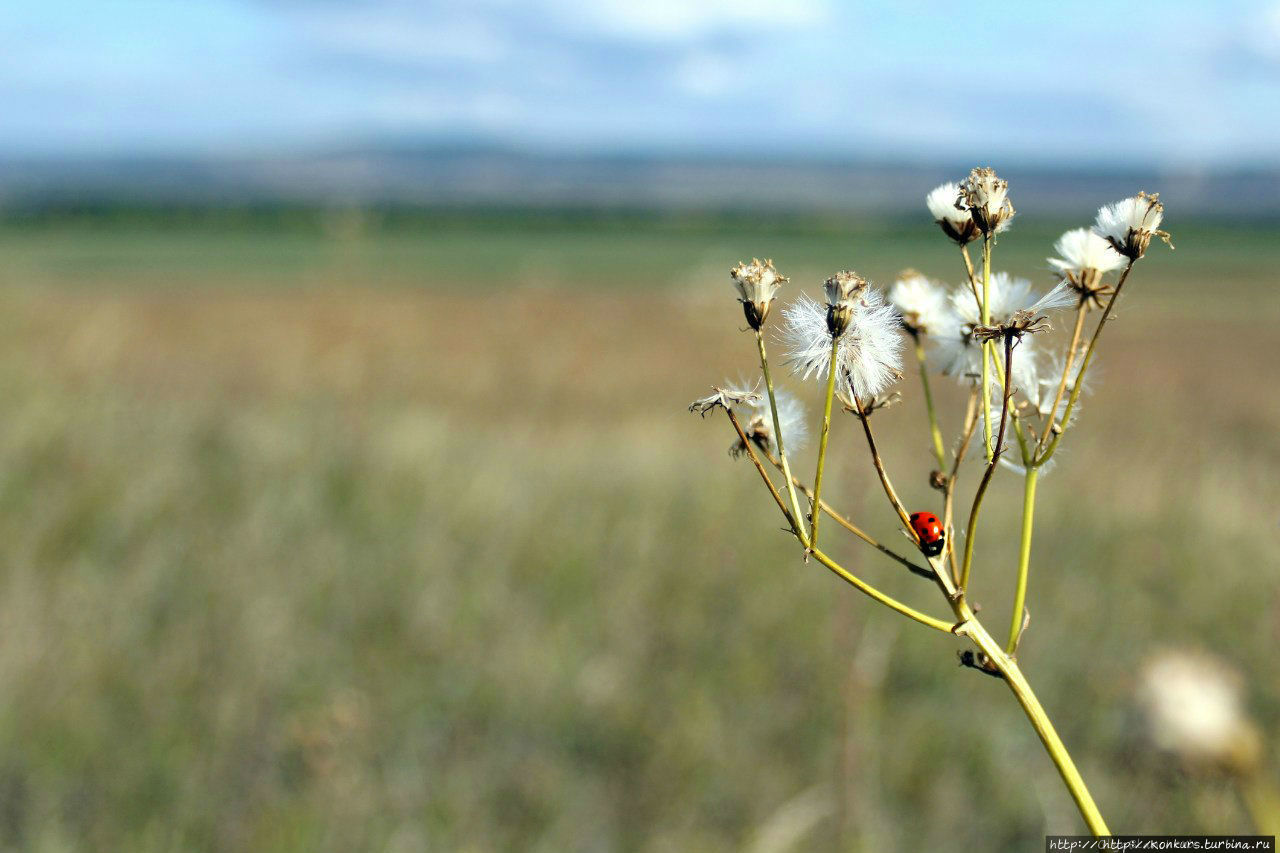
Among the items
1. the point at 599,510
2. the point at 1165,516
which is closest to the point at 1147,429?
the point at 1165,516

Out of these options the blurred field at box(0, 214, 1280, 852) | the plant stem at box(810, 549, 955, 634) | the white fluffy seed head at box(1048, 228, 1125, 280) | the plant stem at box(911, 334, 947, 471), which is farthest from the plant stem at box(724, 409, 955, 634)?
the blurred field at box(0, 214, 1280, 852)

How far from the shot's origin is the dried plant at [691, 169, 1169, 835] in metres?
0.56

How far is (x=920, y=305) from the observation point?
73 centimetres

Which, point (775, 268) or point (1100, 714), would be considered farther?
point (1100, 714)

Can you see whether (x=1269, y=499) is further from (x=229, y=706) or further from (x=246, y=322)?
(x=246, y=322)

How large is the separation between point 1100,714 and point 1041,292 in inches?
151

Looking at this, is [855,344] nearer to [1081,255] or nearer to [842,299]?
[842,299]

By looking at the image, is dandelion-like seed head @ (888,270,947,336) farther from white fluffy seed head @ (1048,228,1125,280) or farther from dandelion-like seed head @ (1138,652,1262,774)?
dandelion-like seed head @ (1138,652,1262,774)

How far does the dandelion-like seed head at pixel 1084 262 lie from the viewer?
65 centimetres

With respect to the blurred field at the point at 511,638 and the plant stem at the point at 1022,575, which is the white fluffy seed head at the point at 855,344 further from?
the blurred field at the point at 511,638

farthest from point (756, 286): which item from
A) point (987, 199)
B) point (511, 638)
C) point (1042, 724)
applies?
point (511, 638)

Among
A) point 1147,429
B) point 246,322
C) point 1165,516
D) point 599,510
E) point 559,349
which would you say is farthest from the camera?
point 246,322

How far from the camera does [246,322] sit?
2883 cm

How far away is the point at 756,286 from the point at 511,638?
372cm
